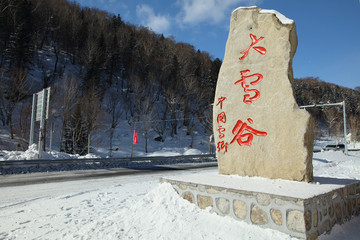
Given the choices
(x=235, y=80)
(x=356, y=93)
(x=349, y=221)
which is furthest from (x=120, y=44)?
(x=356, y=93)

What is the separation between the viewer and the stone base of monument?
2969mm

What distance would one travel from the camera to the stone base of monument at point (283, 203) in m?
2.97

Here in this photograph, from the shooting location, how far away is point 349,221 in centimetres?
385

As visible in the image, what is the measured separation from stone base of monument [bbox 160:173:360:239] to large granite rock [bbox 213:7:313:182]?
463mm

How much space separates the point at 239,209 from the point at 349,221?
1.98 meters

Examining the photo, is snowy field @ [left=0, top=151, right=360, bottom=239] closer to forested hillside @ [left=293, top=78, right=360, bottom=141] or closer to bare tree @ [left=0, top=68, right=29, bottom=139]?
bare tree @ [left=0, top=68, right=29, bottom=139]

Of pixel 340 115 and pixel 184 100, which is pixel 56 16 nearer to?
pixel 184 100

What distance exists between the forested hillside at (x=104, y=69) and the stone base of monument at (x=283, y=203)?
2382 cm

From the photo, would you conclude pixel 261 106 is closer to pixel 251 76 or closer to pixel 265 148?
pixel 251 76

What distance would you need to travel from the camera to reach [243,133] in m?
4.93

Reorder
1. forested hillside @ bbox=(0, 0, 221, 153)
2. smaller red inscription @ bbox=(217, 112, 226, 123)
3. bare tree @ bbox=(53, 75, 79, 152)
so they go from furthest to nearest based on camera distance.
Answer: forested hillside @ bbox=(0, 0, 221, 153)
bare tree @ bbox=(53, 75, 79, 152)
smaller red inscription @ bbox=(217, 112, 226, 123)

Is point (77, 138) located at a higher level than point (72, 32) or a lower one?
lower

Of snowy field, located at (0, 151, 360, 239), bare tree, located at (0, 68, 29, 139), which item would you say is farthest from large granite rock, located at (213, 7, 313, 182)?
bare tree, located at (0, 68, 29, 139)

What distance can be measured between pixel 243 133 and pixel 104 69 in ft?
123
